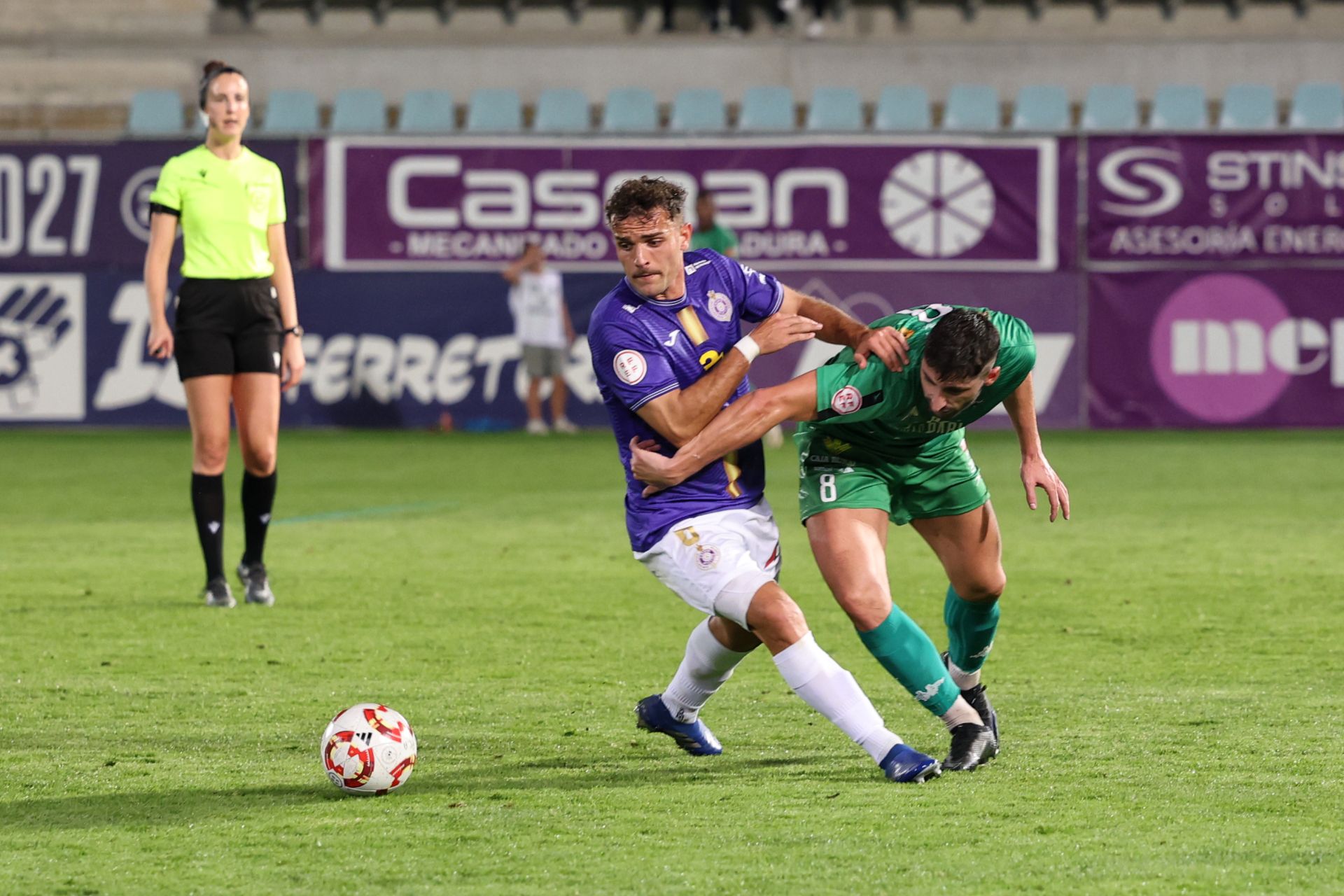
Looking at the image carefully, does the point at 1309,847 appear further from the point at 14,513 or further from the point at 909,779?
the point at 14,513

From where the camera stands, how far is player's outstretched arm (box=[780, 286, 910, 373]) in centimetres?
465

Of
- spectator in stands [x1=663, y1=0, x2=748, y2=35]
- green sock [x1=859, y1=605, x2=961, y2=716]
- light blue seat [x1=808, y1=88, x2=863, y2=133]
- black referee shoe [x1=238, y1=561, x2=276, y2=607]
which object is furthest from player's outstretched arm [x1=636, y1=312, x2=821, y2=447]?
spectator in stands [x1=663, y1=0, x2=748, y2=35]

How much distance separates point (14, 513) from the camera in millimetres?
11320

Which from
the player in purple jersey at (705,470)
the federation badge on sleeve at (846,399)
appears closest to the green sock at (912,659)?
the player in purple jersey at (705,470)

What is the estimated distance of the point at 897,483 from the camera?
4.97 m

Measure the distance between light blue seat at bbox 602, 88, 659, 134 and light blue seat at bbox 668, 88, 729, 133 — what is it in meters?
0.25

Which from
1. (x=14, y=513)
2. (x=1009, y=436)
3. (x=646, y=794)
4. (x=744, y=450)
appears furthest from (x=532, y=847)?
(x=1009, y=436)

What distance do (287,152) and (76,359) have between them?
269cm

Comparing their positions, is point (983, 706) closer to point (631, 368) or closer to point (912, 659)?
point (912, 659)

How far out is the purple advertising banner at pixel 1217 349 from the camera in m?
16.9

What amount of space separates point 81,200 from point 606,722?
1338 cm

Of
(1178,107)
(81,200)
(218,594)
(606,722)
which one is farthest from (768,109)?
(606,722)

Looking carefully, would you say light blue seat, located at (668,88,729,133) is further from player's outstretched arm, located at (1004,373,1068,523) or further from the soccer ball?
the soccer ball

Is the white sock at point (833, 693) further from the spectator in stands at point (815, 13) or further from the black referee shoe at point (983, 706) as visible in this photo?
the spectator in stands at point (815, 13)
